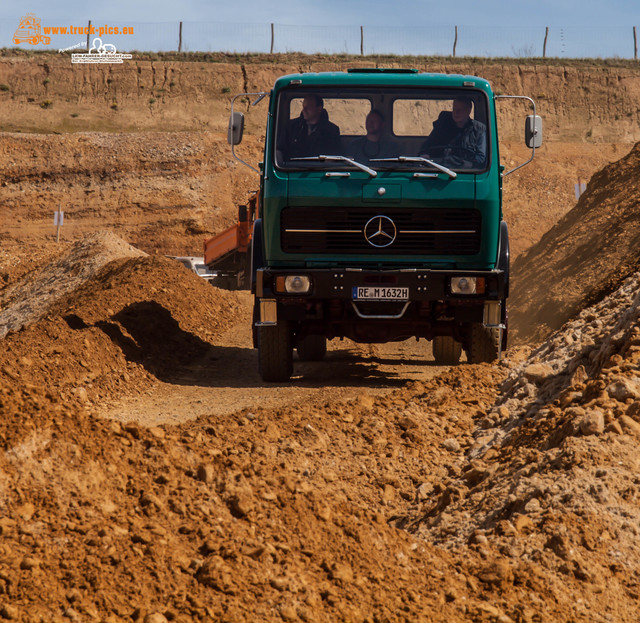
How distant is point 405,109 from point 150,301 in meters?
6.97

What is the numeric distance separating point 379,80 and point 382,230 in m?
1.71

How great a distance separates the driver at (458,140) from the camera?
951 cm

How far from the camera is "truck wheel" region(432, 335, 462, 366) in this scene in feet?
40.5

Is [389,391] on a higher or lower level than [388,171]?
lower

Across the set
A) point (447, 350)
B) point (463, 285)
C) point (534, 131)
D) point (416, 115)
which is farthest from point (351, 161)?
point (447, 350)

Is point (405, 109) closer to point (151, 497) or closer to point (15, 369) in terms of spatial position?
point (15, 369)

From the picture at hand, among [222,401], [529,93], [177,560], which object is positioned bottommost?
[222,401]

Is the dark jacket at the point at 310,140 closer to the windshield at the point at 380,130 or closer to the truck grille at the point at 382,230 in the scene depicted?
the windshield at the point at 380,130

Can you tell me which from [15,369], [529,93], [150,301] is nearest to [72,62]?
[529,93]

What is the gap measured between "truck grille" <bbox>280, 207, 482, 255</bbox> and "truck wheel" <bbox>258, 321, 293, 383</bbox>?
1.21 meters

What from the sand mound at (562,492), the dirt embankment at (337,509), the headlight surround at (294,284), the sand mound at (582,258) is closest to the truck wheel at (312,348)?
the headlight surround at (294,284)

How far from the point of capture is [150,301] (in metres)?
15.1

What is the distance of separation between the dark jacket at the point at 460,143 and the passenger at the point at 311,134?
0.99 meters

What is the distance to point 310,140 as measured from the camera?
9.52 metres
